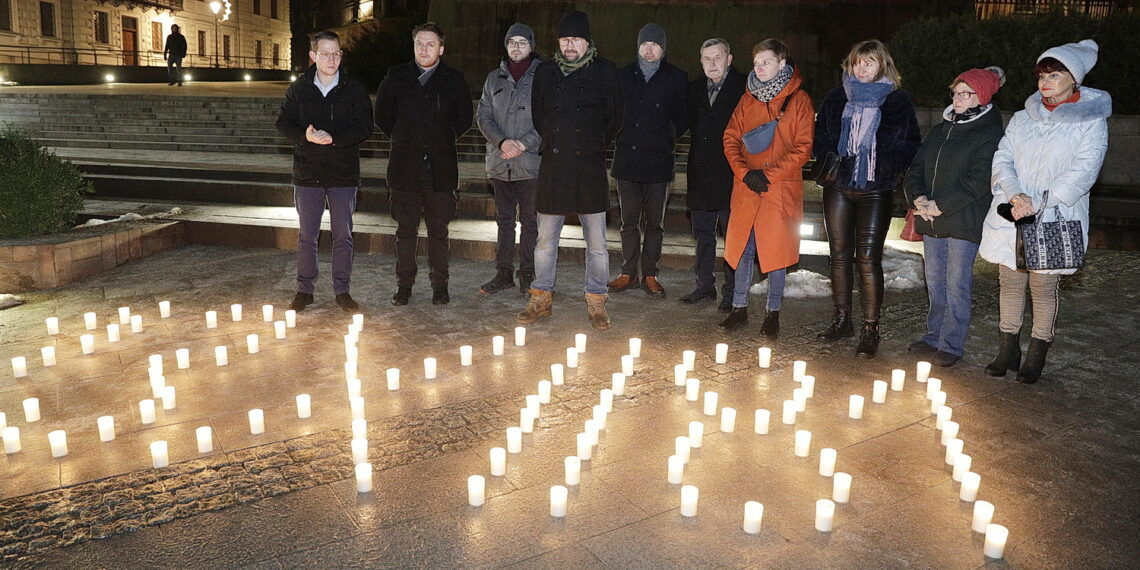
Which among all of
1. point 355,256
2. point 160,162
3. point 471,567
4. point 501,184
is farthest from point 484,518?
point 160,162

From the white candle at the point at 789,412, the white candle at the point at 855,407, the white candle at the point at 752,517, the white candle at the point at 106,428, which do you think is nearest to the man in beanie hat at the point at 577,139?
the white candle at the point at 789,412

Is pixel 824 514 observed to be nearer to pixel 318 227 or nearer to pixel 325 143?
pixel 325 143

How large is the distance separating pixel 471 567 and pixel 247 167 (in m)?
10.8

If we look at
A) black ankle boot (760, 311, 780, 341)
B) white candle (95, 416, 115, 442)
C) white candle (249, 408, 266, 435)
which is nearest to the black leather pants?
black ankle boot (760, 311, 780, 341)

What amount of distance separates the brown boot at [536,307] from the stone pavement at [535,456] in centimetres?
11

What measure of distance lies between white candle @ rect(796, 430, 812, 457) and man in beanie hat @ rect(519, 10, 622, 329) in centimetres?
→ 249

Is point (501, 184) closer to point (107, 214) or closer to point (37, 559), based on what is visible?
point (37, 559)

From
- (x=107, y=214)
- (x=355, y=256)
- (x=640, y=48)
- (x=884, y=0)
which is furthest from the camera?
(x=884, y=0)

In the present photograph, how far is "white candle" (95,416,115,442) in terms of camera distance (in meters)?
4.04

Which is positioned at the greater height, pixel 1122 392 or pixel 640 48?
pixel 640 48

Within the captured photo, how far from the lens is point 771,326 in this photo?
613 centimetres

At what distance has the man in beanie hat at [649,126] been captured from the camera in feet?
22.5

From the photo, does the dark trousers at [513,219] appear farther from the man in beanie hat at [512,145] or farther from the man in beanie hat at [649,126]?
the man in beanie hat at [649,126]

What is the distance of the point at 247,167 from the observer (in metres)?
12.5
